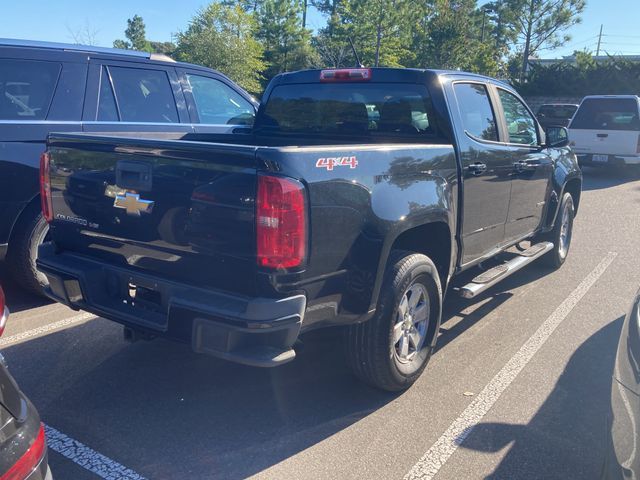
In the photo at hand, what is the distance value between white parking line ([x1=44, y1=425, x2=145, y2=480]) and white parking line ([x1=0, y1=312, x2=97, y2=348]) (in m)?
1.37

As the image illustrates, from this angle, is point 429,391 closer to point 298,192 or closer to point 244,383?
point 244,383

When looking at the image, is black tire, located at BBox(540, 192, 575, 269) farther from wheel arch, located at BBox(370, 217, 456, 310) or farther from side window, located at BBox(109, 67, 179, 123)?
side window, located at BBox(109, 67, 179, 123)

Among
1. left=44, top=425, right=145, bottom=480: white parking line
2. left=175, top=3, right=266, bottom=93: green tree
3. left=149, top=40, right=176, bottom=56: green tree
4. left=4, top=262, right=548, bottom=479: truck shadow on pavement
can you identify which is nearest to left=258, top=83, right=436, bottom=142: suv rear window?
left=4, top=262, right=548, bottom=479: truck shadow on pavement

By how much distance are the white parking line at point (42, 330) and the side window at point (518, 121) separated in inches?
153

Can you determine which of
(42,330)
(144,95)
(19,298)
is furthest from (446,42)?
(42,330)

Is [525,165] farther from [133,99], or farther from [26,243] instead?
[26,243]

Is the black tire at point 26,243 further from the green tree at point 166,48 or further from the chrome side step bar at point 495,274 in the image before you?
the green tree at point 166,48

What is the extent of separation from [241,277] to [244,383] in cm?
126

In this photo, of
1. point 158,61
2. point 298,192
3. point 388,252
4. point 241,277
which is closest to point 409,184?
point 388,252

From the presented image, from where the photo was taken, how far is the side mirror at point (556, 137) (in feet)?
20.2

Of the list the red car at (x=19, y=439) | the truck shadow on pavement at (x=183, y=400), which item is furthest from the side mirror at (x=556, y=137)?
the red car at (x=19, y=439)

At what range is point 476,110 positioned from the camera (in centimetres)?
474

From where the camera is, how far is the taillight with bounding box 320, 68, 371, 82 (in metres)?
4.57

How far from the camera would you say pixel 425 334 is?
402 cm
